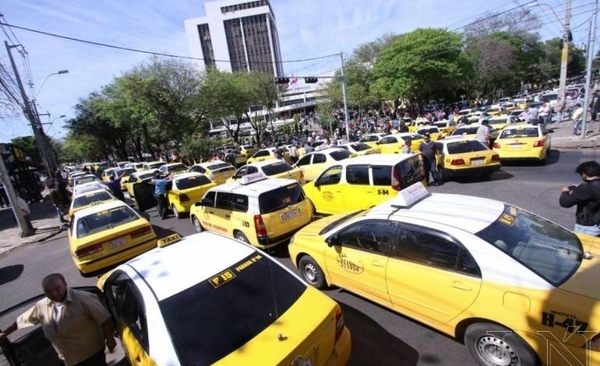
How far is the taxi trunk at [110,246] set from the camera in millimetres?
6348

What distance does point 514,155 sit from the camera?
429 inches

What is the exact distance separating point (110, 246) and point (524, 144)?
1325 cm

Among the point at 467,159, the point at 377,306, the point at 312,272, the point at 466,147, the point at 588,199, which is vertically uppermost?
the point at 588,199

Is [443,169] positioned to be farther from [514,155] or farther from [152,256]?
[152,256]

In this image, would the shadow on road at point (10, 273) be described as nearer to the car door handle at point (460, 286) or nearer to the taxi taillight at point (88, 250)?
the taxi taillight at point (88, 250)

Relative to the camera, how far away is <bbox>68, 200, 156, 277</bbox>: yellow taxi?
251 inches

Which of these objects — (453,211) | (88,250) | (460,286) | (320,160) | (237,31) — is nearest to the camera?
(460,286)

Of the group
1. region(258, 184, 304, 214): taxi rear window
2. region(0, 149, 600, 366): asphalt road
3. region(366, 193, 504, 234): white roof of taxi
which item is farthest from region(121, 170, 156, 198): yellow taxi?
region(366, 193, 504, 234): white roof of taxi

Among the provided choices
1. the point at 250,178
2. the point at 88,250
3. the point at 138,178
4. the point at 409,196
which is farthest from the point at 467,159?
the point at 138,178

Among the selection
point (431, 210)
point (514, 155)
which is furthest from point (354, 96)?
point (431, 210)

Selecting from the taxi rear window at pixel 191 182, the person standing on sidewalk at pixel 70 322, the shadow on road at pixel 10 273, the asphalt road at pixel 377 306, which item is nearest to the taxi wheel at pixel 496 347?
the asphalt road at pixel 377 306

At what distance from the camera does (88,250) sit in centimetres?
634

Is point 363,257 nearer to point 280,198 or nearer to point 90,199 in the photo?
point 280,198

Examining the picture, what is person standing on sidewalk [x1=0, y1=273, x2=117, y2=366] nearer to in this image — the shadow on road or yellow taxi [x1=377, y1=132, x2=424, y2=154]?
the shadow on road
